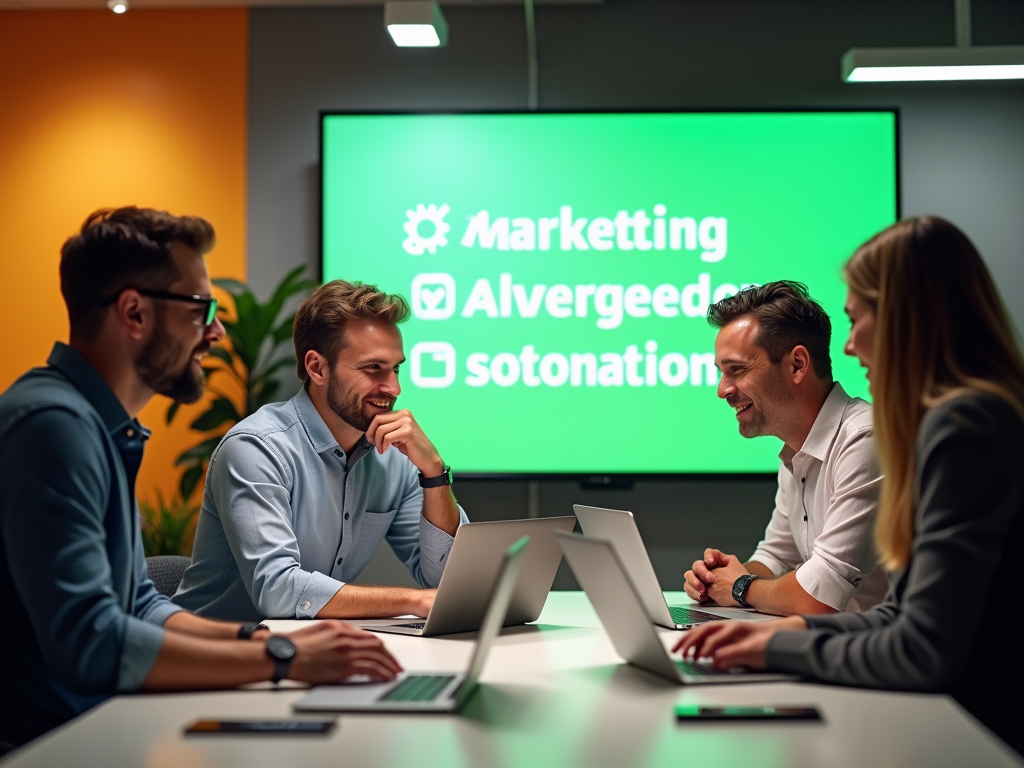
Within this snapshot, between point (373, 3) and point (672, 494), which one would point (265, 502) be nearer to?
point (672, 494)

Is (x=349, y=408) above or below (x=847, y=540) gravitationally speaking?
above

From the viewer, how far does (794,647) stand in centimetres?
148

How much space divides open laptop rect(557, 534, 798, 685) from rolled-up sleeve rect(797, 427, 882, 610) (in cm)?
63

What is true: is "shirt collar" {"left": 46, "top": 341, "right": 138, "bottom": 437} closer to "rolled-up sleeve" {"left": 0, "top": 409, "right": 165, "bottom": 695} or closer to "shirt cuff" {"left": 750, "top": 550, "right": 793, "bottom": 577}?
"rolled-up sleeve" {"left": 0, "top": 409, "right": 165, "bottom": 695}

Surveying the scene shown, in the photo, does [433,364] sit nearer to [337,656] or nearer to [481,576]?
[481,576]

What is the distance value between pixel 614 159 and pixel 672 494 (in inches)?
61.0

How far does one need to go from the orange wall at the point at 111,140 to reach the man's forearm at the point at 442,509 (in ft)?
7.27

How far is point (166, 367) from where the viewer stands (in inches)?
67.7

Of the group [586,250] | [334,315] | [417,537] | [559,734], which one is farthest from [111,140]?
[559,734]

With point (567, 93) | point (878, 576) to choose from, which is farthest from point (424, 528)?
point (567, 93)

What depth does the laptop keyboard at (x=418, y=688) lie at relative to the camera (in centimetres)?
136

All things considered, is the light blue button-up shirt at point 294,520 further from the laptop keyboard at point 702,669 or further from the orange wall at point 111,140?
the orange wall at point 111,140

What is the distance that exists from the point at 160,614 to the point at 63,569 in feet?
1.48

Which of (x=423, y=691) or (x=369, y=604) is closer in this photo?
(x=423, y=691)
